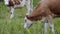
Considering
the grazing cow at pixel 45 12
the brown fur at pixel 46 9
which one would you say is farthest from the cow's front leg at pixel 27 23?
the brown fur at pixel 46 9

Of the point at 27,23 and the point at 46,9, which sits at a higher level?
the point at 46,9

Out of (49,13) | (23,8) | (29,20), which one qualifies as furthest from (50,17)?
(23,8)

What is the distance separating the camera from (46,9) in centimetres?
881

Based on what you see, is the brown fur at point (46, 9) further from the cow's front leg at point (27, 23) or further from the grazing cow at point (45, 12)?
the cow's front leg at point (27, 23)

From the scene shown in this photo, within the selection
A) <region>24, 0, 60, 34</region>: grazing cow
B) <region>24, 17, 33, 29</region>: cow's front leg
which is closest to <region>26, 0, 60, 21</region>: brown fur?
<region>24, 0, 60, 34</region>: grazing cow

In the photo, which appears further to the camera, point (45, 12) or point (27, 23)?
point (27, 23)

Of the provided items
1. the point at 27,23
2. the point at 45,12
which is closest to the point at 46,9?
the point at 45,12

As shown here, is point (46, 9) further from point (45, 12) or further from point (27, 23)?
point (27, 23)

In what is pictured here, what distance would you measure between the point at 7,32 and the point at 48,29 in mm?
1687

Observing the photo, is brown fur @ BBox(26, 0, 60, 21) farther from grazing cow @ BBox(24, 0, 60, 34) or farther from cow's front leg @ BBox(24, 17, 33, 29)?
cow's front leg @ BBox(24, 17, 33, 29)

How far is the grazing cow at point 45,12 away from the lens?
8.79 meters

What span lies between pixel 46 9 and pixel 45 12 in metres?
0.12

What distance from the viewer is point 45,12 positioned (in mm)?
8750

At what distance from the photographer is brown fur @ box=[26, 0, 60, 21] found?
8.77m
